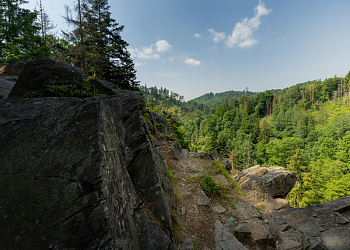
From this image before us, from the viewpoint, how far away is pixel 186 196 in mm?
7426

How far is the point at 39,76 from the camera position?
673 centimetres

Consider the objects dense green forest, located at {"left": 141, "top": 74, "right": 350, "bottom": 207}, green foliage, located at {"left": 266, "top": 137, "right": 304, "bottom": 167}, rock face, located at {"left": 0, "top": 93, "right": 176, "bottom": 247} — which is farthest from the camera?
green foliage, located at {"left": 266, "top": 137, "right": 304, "bottom": 167}

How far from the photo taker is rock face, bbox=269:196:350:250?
6.54 metres

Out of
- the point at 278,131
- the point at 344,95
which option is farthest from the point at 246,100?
the point at 344,95

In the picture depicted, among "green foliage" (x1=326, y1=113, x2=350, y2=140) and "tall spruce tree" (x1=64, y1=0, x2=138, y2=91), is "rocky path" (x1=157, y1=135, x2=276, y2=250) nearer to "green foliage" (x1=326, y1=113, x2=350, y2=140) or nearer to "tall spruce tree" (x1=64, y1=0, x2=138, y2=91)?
"tall spruce tree" (x1=64, y1=0, x2=138, y2=91)

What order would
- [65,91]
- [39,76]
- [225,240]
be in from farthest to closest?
[39,76] → [65,91] → [225,240]

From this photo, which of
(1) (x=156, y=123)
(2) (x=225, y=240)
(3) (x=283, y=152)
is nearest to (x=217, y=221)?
(2) (x=225, y=240)

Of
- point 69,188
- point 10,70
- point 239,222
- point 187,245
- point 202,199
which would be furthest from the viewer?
point 10,70

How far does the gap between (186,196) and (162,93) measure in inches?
7851

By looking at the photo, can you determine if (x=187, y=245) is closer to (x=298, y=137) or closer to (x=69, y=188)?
(x=69, y=188)

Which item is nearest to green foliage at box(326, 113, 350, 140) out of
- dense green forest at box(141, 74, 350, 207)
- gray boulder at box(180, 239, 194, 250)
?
dense green forest at box(141, 74, 350, 207)

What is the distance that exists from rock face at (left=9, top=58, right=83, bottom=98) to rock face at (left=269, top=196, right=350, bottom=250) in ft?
44.1

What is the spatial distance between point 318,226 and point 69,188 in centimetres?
1414

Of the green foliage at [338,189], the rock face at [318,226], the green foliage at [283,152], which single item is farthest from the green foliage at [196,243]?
the green foliage at [283,152]
